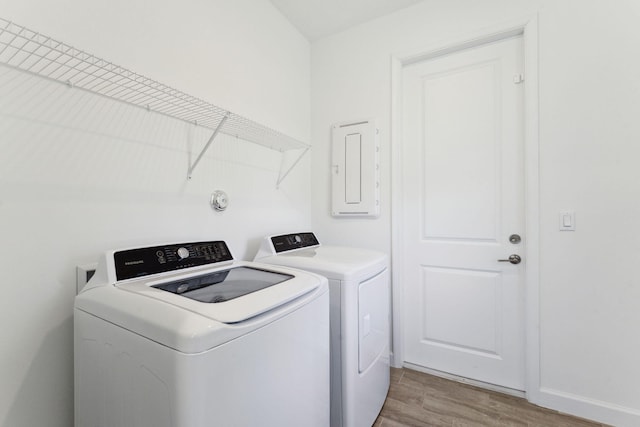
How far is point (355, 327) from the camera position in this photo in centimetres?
136

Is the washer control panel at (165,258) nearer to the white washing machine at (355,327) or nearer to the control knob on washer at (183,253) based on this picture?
the control knob on washer at (183,253)

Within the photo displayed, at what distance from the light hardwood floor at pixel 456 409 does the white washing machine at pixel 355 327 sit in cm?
13

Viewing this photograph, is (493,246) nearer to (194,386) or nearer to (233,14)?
(194,386)

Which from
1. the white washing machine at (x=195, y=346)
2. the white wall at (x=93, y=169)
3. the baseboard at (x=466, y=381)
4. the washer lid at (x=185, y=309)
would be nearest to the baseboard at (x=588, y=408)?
the baseboard at (x=466, y=381)

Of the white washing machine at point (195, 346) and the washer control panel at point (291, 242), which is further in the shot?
the washer control panel at point (291, 242)

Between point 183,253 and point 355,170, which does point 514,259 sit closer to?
point 355,170

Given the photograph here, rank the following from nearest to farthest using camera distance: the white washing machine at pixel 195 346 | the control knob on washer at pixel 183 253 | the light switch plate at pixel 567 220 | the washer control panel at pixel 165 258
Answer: the white washing machine at pixel 195 346
the washer control panel at pixel 165 258
the control knob on washer at pixel 183 253
the light switch plate at pixel 567 220

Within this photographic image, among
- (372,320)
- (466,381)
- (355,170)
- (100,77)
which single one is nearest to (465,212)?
(355,170)

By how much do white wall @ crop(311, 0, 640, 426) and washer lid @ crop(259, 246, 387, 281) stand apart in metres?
1.11

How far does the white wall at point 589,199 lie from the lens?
1.53m

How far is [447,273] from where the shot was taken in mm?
2072

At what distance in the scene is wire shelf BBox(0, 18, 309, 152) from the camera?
908 mm

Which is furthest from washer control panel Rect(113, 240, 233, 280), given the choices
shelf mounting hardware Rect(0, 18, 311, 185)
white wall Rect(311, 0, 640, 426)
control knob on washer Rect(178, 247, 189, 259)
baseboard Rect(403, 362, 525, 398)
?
white wall Rect(311, 0, 640, 426)

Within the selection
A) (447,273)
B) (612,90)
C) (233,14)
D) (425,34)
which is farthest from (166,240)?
(612,90)
